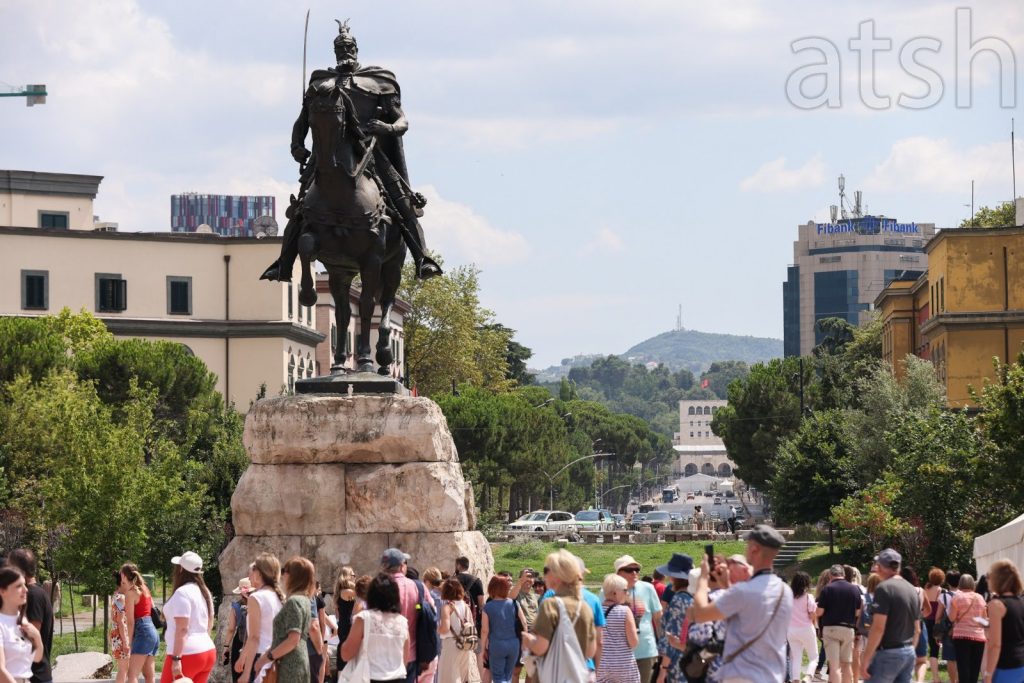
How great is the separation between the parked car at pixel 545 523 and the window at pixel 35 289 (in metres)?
24.8

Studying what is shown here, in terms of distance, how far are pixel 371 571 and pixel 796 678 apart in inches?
181

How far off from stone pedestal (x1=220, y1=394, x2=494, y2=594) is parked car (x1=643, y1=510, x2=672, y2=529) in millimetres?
83656

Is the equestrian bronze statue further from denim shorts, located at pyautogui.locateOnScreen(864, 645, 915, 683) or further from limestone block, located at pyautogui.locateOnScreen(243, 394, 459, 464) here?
denim shorts, located at pyautogui.locateOnScreen(864, 645, 915, 683)

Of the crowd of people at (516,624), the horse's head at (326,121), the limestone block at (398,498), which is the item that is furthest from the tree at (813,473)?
the horse's head at (326,121)

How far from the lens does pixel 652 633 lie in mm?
15750

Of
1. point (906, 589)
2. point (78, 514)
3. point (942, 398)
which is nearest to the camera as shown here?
point (906, 589)

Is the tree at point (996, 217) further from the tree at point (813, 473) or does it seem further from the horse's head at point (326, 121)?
the horse's head at point (326, 121)

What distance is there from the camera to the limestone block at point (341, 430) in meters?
→ 17.0

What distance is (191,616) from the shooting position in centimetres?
1402

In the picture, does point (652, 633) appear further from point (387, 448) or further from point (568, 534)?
point (568, 534)

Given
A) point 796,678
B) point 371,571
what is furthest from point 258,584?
point 796,678

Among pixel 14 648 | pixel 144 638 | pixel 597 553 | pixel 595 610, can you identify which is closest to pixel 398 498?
pixel 144 638

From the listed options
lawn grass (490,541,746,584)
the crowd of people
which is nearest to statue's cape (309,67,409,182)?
the crowd of people

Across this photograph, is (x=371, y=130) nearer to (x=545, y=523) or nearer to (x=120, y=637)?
(x=120, y=637)
